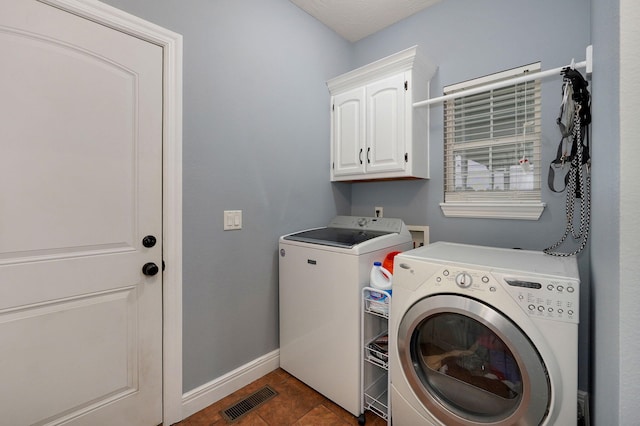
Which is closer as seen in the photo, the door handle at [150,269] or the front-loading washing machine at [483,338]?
the front-loading washing machine at [483,338]

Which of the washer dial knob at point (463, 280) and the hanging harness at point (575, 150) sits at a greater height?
the hanging harness at point (575, 150)

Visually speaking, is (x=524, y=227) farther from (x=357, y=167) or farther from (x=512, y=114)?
(x=357, y=167)

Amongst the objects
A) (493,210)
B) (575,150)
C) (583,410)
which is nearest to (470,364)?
(583,410)

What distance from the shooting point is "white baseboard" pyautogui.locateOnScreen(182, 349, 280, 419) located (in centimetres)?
165

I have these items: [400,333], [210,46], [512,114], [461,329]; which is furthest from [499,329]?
[210,46]

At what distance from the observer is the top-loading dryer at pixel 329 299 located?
5.39 ft

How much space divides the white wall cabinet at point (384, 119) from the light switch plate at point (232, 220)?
97 centimetres

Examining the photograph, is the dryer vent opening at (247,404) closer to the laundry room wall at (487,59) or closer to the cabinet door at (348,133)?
the laundry room wall at (487,59)

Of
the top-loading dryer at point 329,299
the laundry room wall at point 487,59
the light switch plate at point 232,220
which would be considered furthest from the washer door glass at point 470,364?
the light switch plate at point 232,220

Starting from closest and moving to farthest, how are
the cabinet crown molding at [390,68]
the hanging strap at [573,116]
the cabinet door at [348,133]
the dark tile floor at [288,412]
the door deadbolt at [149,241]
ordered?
1. the hanging strap at [573,116]
2. the door deadbolt at [149,241]
3. the dark tile floor at [288,412]
4. the cabinet crown molding at [390,68]
5. the cabinet door at [348,133]

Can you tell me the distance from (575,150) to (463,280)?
3.03 ft

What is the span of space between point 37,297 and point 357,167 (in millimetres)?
2004

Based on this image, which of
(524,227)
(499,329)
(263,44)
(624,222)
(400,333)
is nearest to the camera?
(624,222)

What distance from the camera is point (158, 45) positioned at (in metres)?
1.53
